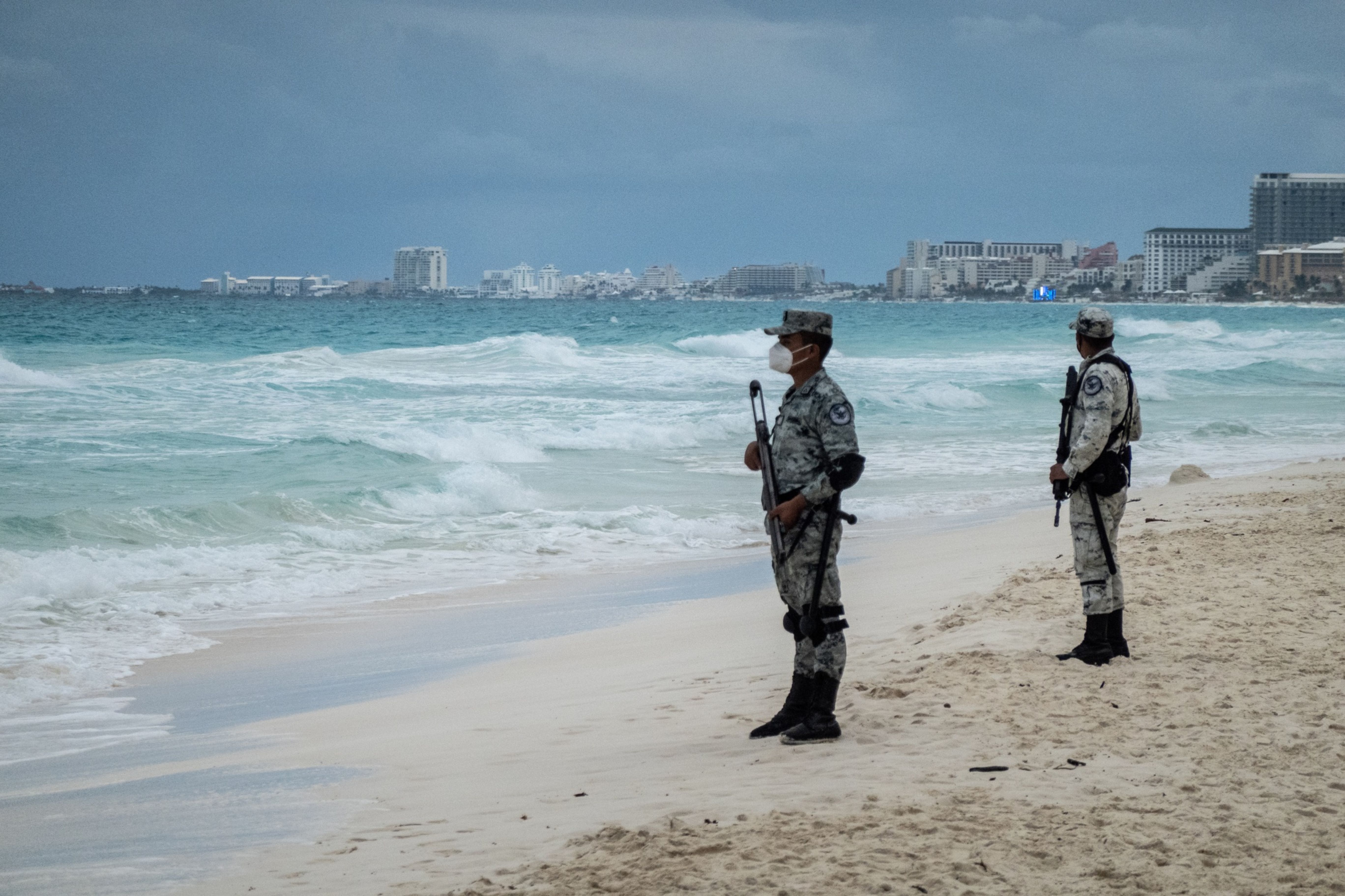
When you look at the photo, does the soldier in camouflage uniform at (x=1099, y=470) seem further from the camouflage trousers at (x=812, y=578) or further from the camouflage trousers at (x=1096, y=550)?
the camouflage trousers at (x=812, y=578)

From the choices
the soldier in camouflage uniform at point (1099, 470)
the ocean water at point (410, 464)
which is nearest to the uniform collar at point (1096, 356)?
the soldier in camouflage uniform at point (1099, 470)

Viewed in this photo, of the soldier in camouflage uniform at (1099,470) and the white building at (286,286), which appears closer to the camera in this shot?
the soldier in camouflage uniform at (1099,470)

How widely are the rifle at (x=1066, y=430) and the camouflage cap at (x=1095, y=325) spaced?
0.61ft

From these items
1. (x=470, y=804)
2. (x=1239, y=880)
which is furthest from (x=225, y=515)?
(x=1239, y=880)

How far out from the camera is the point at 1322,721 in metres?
4.96

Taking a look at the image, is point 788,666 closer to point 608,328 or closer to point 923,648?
point 923,648

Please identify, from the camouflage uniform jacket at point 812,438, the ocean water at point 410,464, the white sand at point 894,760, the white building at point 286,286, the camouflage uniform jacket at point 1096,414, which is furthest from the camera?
the white building at point 286,286

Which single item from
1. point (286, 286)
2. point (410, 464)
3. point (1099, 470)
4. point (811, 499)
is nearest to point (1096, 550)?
point (1099, 470)

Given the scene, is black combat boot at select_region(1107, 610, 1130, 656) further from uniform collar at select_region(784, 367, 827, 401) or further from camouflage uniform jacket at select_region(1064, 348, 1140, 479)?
uniform collar at select_region(784, 367, 827, 401)

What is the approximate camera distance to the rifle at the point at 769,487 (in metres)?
4.84

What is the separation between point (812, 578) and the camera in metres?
4.89

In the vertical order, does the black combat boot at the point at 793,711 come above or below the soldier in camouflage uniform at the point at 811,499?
below

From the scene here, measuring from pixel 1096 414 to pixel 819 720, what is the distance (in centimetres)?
196

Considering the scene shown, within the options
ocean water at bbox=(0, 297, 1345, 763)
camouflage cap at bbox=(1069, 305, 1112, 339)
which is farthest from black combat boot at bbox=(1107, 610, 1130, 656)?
ocean water at bbox=(0, 297, 1345, 763)
